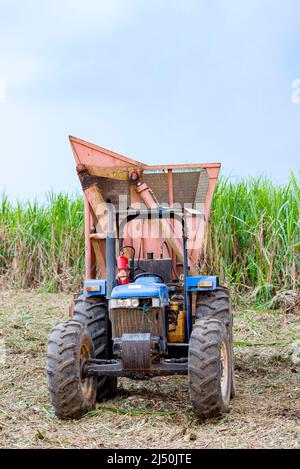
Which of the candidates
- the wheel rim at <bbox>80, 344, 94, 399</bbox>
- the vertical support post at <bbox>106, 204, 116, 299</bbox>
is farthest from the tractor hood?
the wheel rim at <bbox>80, 344, 94, 399</bbox>

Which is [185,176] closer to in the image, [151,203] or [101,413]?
[151,203]

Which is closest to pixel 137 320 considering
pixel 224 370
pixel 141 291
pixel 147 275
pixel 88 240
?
pixel 141 291

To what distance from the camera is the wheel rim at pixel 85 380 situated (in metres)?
5.71

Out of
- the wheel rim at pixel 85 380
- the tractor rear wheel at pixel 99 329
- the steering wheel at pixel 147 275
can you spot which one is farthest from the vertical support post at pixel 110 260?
the wheel rim at pixel 85 380

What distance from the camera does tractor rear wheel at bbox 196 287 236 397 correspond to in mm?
6194

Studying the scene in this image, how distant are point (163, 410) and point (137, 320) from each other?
79cm

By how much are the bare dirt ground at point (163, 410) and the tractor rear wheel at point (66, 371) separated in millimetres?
128

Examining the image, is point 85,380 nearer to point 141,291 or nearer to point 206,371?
point 141,291

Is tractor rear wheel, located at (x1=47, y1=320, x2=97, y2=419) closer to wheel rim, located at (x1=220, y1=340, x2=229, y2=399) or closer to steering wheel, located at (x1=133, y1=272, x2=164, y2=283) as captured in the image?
steering wheel, located at (x1=133, y1=272, x2=164, y2=283)

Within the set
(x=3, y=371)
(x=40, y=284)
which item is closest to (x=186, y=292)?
(x=3, y=371)

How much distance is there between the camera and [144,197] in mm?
7383

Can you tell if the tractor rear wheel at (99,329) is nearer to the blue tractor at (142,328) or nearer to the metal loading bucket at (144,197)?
the blue tractor at (142,328)

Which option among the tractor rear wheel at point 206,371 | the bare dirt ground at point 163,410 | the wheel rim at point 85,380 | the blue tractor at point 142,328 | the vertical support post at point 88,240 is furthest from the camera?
the vertical support post at point 88,240
